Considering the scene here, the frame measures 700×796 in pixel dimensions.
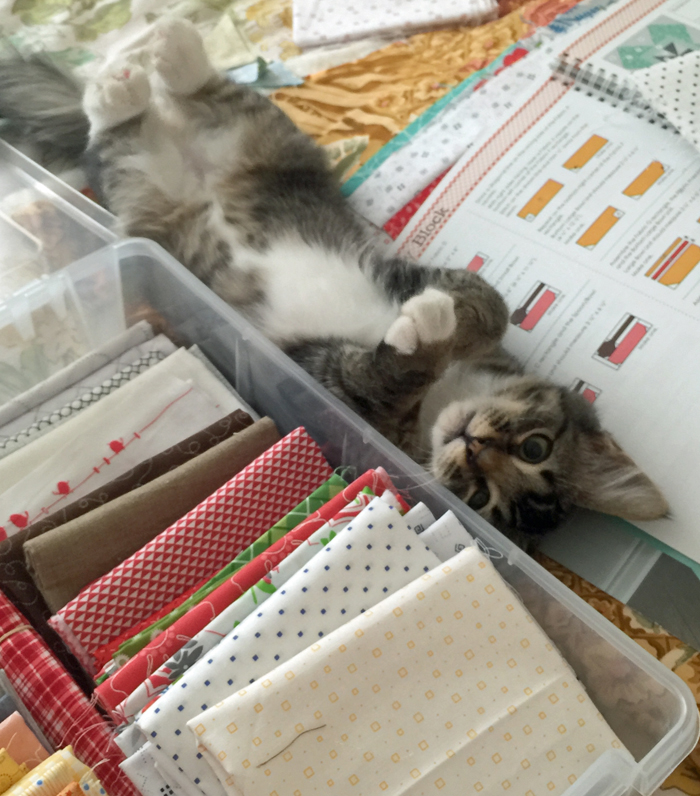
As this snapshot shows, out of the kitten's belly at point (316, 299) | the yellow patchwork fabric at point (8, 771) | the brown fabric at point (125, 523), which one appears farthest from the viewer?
the kitten's belly at point (316, 299)

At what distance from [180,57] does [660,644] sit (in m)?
1.26

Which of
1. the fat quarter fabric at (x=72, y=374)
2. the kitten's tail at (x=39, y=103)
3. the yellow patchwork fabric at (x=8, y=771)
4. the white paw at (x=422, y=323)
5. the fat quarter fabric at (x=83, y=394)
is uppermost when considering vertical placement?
the kitten's tail at (x=39, y=103)

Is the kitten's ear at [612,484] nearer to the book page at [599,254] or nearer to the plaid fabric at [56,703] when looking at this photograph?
the book page at [599,254]

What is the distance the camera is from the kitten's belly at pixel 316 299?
1193 mm

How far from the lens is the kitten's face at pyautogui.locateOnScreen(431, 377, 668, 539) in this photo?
0.98m

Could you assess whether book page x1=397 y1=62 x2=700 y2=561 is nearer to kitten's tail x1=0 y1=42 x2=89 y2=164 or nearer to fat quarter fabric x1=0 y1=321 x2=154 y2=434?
fat quarter fabric x1=0 y1=321 x2=154 y2=434

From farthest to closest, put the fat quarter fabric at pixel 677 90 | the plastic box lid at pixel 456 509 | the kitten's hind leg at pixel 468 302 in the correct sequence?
the fat quarter fabric at pixel 677 90
the kitten's hind leg at pixel 468 302
the plastic box lid at pixel 456 509

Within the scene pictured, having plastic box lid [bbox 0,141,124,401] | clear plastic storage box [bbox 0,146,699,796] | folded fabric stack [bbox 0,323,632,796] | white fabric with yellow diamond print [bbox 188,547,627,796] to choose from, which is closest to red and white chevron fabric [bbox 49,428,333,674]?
folded fabric stack [bbox 0,323,632,796]

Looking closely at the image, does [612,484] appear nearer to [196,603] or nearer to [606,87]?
[196,603]

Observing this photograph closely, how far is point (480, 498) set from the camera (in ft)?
3.29

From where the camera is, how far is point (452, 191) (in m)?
1.38

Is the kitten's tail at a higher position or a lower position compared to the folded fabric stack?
higher

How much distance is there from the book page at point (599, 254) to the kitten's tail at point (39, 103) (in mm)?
696

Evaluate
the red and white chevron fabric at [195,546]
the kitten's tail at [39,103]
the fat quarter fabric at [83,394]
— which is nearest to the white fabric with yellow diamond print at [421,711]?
the red and white chevron fabric at [195,546]
